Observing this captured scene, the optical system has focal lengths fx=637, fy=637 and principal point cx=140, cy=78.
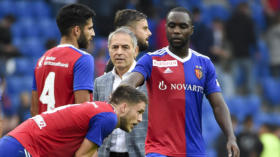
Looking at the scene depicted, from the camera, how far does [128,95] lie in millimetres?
5336

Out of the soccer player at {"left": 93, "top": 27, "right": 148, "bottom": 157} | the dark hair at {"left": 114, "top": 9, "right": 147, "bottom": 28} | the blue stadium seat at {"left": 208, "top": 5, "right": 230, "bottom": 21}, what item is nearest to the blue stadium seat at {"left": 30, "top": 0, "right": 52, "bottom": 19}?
the blue stadium seat at {"left": 208, "top": 5, "right": 230, "bottom": 21}

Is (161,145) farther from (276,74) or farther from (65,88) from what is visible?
(276,74)

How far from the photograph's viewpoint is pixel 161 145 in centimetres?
589

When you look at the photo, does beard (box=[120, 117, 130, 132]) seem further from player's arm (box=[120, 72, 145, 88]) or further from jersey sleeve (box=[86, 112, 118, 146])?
player's arm (box=[120, 72, 145, 88])

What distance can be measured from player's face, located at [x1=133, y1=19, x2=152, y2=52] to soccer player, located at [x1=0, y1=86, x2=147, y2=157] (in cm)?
160

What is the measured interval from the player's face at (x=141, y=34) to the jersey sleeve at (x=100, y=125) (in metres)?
1.74

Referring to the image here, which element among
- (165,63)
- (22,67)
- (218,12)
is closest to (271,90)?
(218,12)

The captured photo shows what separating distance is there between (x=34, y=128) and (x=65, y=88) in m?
0.85

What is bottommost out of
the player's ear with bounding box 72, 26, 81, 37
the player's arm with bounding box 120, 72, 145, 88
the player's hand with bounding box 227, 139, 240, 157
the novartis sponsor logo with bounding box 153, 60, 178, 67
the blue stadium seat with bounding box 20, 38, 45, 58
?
the player's hand with bounding box 227, 139, 240, 157

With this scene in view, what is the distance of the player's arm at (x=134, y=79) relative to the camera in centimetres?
579

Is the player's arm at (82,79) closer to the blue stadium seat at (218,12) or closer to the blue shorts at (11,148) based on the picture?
the blue shorts at (11,148)

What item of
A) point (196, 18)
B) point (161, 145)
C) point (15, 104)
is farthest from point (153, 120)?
point (196, 18)

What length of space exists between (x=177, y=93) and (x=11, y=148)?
1.66m

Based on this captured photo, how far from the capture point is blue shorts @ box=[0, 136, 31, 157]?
509 cm
